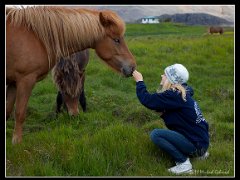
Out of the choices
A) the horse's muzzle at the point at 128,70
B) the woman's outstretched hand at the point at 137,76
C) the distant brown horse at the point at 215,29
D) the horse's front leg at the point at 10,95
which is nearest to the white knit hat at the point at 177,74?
the woman's outstretched hand at the point at 137,76

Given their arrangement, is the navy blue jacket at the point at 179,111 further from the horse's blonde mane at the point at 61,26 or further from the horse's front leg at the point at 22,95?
the horse's front leg at the point at 22,95

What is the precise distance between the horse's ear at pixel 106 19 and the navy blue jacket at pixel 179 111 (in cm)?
100

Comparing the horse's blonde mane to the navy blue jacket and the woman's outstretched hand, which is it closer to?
the woman's outstretched hand

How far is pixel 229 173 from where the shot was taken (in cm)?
413

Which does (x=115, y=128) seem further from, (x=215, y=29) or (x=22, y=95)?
(x=215, y=29)

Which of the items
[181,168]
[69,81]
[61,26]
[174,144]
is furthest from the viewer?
[69,81]

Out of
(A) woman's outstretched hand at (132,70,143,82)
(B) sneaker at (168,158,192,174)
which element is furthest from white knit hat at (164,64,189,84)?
(B) sneaker at (168,158,192,174)

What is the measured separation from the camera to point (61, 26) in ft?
15.9

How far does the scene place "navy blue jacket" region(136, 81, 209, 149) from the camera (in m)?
4.34

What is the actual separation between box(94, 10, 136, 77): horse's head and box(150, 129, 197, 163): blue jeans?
3.33 feet

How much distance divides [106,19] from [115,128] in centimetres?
152

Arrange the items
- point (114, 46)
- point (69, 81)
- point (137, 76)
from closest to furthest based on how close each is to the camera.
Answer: point (137, 76), point (114, 46), point (69, 81)

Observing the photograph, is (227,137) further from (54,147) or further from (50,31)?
(50,31)

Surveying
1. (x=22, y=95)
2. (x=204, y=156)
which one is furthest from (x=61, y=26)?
(x=204, y=156)
